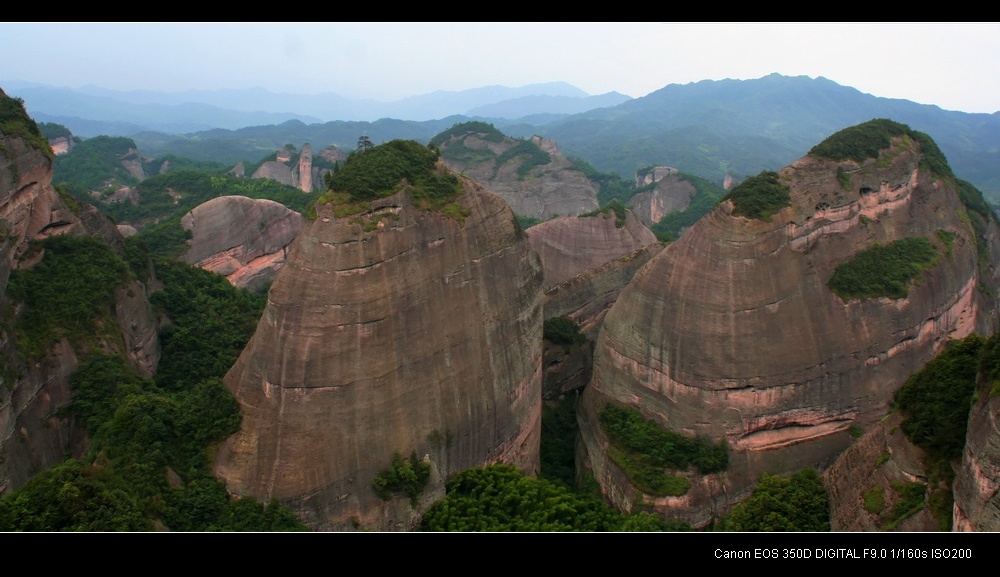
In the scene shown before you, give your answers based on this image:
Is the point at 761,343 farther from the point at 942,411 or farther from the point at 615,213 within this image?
the point at 615,213

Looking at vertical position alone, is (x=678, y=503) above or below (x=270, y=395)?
below

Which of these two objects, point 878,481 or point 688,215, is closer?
point 878,481

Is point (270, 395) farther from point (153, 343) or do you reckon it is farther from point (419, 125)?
point (419, 125)

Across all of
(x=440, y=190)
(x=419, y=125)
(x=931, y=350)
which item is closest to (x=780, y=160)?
(x=419, y=125)

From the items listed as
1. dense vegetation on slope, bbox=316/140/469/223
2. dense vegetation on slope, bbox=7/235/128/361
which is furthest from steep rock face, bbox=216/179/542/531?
dense vegetation on slope, bbox=7/235/128/361

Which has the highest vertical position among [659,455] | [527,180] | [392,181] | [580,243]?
[392,181]

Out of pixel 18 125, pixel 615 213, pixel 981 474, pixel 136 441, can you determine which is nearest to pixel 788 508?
pixel 981 474
